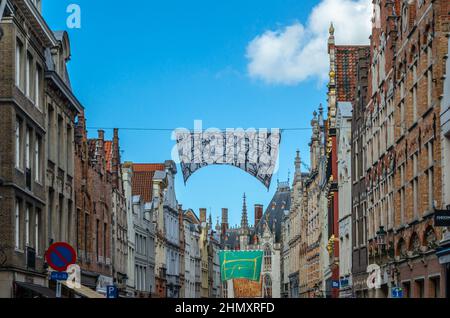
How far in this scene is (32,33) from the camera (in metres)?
28.9

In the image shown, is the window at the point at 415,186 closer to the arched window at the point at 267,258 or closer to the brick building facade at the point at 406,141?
the brick building facade at the point at 406,141

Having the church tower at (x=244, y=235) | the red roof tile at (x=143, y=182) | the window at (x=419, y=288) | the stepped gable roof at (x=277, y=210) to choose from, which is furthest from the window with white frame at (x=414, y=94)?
the church tower at (x=244, y=235)

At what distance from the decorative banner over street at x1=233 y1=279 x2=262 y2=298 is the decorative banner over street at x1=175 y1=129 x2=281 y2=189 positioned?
99070mm

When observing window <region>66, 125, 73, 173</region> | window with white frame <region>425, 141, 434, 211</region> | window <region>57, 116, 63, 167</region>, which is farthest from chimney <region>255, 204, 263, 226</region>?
window with white frame <region>425, 141, 434, 211</region>

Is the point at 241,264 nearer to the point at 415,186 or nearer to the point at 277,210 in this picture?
the point at 277,210

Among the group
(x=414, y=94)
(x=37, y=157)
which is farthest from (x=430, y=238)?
(x=37, y=157)

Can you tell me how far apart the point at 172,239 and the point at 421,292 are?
5695 centimetres

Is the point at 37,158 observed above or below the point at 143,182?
below

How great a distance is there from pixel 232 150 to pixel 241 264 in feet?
251

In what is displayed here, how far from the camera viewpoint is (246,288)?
5458 inches

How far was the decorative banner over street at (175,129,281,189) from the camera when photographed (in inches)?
1302

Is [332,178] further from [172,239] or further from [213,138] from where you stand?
[172,239]

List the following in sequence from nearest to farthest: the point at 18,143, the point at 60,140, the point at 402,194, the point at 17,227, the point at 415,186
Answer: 1. the point at 17,227
2. the point at 18,143
3. the point at 415,186
4. the point at 402,194
5. the point at 60,140

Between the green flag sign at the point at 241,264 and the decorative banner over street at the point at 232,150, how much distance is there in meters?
71.6
